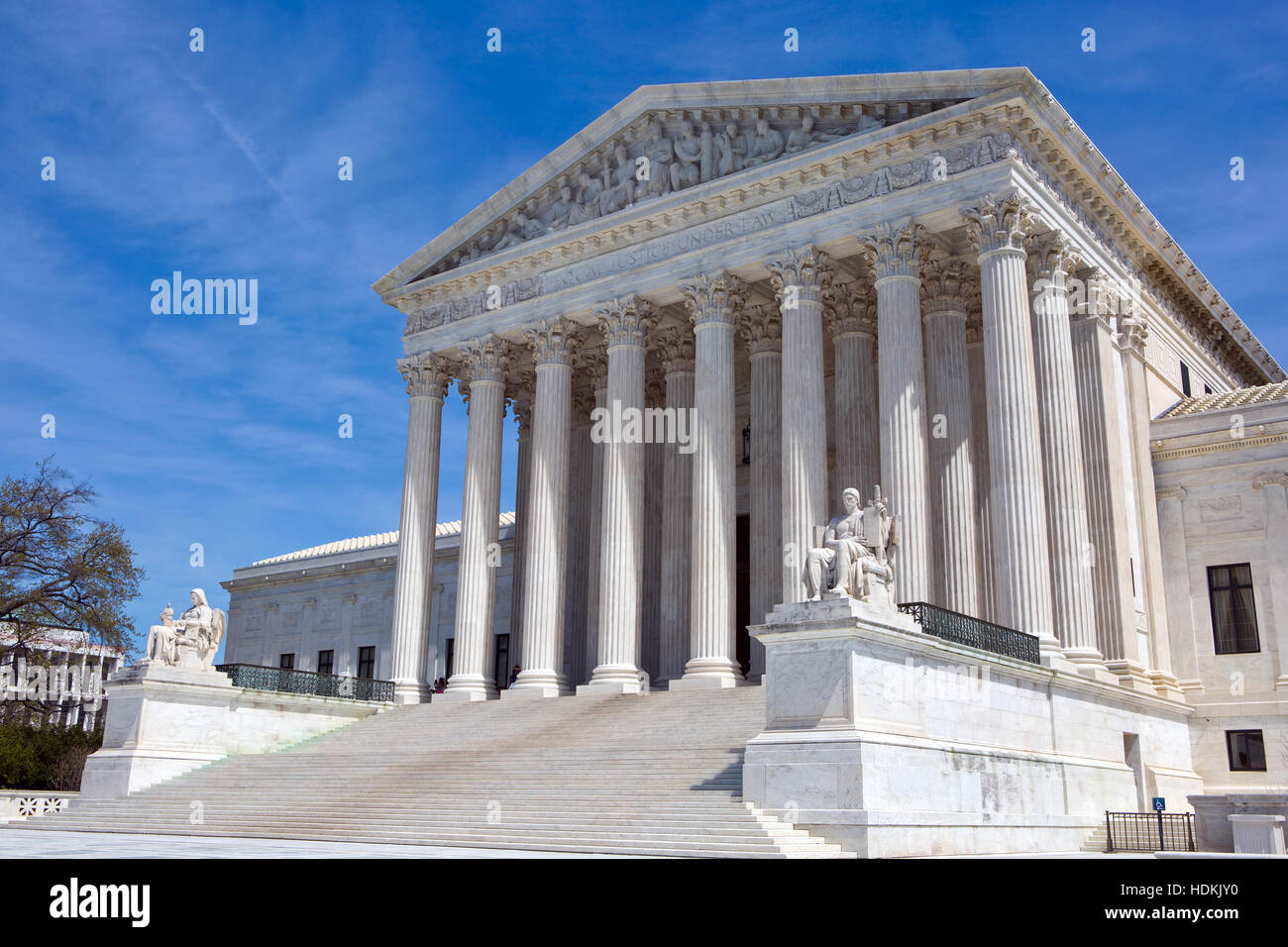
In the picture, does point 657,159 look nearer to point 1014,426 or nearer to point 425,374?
point 425,374

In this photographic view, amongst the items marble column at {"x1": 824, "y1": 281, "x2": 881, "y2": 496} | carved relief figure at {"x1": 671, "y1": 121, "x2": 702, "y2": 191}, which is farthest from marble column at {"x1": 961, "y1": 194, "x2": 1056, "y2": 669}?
carved relief figure at {"x1": 671, "y1": 121, "x2": 702, "y2": 191}

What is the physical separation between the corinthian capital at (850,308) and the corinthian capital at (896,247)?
4398mm

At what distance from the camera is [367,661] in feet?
197

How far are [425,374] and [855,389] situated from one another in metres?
16.0

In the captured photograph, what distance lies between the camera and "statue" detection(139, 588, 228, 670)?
32.9 m

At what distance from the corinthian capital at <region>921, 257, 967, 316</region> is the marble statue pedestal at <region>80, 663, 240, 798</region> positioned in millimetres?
23463

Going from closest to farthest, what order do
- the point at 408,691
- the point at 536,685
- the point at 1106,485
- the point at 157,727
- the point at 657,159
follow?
the point at 157,727
the point at 1106,485
the point at 536,685
the point at 657,159
the point at 408,691

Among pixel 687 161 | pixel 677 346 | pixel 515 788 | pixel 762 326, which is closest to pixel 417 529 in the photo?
pixel 677 346

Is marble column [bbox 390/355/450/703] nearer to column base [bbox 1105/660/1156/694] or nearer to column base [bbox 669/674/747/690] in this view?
column base [bbox 669/674/747/690]

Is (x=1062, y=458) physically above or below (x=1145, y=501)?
above

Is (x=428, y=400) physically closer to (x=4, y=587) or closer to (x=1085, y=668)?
(x=4, y=587)

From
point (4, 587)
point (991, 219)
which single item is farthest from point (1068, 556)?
point (4, 587)

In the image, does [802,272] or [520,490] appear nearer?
[802,272]

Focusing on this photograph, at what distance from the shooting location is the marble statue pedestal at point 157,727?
3098 cm
